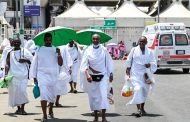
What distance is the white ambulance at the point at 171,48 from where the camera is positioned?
27703 millimetres

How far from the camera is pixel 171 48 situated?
91.0 feet

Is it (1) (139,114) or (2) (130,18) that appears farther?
(2) (130,18)

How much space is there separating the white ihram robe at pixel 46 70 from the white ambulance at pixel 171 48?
16.0 metres

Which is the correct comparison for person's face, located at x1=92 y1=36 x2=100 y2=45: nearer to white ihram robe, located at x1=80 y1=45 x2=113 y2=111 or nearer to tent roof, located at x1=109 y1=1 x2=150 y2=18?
white ihram robe, located at x1=80 y1=45 x2=113 y2=111

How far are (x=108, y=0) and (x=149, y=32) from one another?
52.5 meters

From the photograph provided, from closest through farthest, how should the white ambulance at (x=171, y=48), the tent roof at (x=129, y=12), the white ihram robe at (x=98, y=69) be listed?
the white ihram robe at (x=98, y=69), the white ambulance at (x=171, y=48), the tent roof at (x=129, y=12)

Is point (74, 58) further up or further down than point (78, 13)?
further down

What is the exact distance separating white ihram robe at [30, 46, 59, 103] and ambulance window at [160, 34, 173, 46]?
16286mm

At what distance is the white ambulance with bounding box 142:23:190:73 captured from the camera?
2770cm

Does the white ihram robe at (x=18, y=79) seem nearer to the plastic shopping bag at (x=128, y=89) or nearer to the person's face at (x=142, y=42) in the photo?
the plastic shopping bag at (x=128, y=89)

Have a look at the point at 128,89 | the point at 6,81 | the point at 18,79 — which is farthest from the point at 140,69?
the point at 6,81

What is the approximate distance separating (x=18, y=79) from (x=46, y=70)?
173 cm

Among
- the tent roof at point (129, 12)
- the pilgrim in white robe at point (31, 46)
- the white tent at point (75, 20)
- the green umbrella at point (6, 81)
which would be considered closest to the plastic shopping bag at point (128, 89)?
the green umbrella at point (6, 81)

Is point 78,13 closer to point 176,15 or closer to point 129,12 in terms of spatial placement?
point 129,12
